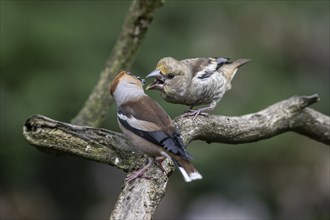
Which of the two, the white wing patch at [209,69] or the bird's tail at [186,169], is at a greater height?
the white wing patch at [209,69]

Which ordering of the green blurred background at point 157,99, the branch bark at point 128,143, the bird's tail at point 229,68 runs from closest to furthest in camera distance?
the branch bark at point 128,143 < the bird's tail at point 229,68 < the green blurred background at point 157,99

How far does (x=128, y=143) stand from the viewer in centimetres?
384

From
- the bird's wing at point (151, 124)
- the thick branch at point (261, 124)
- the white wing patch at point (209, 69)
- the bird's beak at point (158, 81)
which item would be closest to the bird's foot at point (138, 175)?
the bird's wing at point (151, 124)

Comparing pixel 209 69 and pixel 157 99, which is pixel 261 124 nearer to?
pixel 209 69

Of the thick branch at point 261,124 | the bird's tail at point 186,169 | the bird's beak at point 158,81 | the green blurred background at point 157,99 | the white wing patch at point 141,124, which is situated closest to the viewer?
the bird's tail at point 186,169

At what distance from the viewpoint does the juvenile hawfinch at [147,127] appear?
3.51 m

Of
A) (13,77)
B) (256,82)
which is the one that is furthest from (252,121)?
(256,82)

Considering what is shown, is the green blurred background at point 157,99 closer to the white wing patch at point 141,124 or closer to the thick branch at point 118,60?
the thick branch at point 118,60

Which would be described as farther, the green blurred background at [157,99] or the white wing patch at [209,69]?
the green blurred background at [157,99]

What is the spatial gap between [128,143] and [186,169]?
20.1 inches

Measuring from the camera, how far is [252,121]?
464cm

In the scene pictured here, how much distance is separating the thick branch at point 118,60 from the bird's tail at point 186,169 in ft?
6.11

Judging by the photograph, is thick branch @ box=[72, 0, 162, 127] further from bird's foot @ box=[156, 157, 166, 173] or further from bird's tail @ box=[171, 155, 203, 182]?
bird's tail @ box=[171, 155, 203, 182]

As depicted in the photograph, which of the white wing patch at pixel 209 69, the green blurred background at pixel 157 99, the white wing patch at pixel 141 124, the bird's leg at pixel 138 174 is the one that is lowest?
the green blurred background at pixel 157 99
